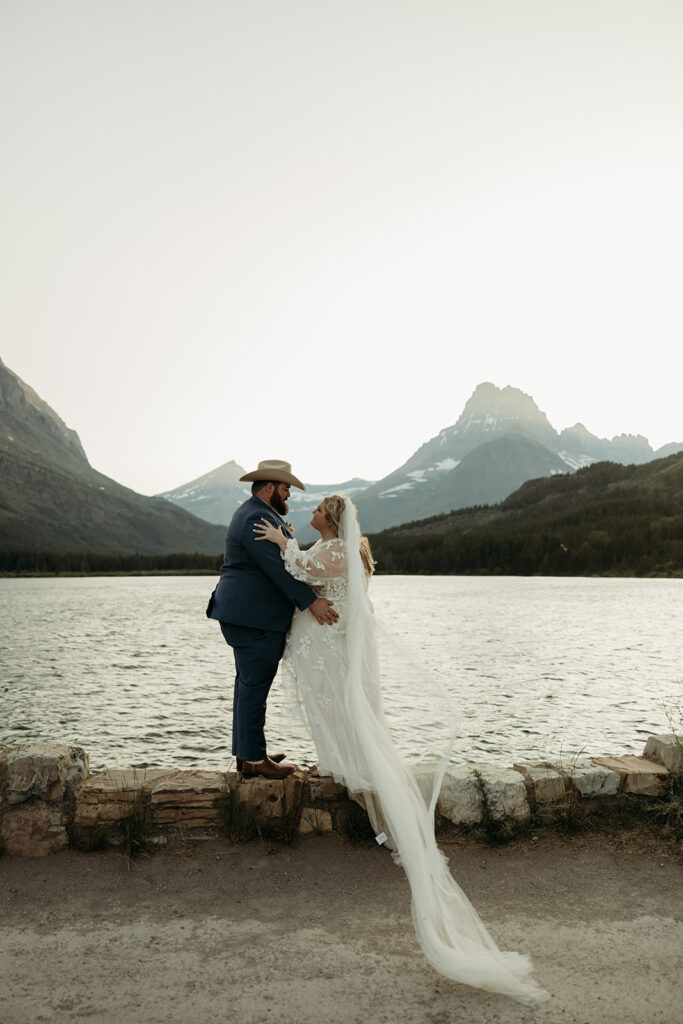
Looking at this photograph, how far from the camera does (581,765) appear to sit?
259 inches

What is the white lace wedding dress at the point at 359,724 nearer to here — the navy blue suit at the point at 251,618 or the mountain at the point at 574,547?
the navy blue suit at the point at 251,618

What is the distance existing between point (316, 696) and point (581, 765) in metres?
2.57

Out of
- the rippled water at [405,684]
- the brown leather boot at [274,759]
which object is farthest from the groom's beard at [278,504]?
the brown leather boot at [274,759]

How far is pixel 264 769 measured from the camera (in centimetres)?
620

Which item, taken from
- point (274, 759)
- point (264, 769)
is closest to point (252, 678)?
point (264, 769)

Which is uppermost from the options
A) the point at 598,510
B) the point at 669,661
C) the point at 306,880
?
the point at 598,510

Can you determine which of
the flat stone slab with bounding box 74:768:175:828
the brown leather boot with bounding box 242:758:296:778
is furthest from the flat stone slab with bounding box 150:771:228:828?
the brown leather boot with bounding box 242:758:296:778

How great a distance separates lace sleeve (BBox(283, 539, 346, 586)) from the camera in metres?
6.05

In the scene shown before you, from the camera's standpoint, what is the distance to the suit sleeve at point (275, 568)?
19.9 feet

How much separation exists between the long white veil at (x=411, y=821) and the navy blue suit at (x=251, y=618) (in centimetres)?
61

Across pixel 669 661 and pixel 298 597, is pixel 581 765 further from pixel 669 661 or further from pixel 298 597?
pixel 669 661

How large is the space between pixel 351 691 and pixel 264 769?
1121 mm

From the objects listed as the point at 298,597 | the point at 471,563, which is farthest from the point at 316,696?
the point at 471,563

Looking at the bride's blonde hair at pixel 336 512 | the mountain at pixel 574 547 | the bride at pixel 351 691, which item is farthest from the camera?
the mountain at pixel 574 547
